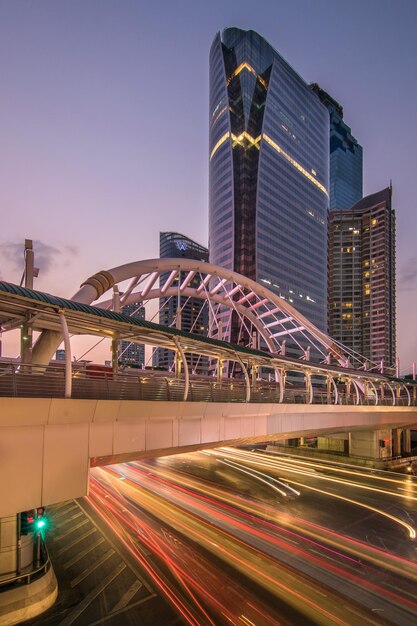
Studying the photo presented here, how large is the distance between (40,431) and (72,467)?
5.88ft

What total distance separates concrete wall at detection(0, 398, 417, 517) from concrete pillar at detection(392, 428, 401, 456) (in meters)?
40.2

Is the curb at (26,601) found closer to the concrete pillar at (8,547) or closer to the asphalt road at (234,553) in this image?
the asphalt road at (234,553)

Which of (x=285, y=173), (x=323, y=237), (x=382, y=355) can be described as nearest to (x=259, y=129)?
(x=285, y=173)

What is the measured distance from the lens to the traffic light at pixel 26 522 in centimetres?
1354

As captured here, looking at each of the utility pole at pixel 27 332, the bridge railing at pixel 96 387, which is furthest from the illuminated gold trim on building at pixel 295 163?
the bridge railing at pixel 96 387

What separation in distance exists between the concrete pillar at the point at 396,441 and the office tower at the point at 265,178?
8462 cm

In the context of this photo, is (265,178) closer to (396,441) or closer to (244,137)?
(244,137)

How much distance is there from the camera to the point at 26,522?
13.6m

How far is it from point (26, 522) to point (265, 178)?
14649 centimetres

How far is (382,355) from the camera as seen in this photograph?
195 meters

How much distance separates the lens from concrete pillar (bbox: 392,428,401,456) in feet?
172

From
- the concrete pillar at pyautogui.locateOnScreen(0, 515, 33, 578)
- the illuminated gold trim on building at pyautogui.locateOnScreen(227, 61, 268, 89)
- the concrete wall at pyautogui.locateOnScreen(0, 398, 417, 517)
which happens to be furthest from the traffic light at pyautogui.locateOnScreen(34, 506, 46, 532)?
the illuminated gold trim on building at pyautogui.locateOnScreen(227, 61, 268, 89)

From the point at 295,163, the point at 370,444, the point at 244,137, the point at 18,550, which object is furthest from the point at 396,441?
the point at 295,163

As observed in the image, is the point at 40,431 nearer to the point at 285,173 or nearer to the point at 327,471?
the point at 327,471
